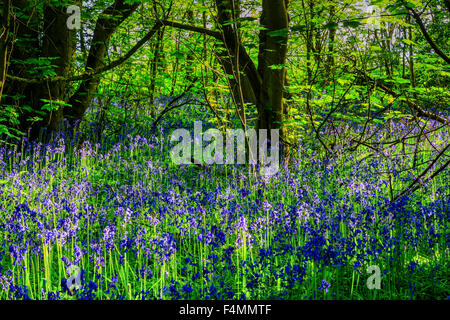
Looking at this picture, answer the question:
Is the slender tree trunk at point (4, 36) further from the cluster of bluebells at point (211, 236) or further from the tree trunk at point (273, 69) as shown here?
the tree trunk at point (273, 69)

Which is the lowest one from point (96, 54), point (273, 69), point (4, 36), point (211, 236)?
point (211, 236)

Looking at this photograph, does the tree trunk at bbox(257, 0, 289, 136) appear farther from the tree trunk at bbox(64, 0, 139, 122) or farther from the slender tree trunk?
the slender tree trunk

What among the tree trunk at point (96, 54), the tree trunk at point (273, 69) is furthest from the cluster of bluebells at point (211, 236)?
the tree trunk at point (96, 54)

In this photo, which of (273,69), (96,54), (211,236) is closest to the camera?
(211,236)

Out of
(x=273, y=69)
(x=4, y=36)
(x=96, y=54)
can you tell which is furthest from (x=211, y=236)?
(x=96, y=54)

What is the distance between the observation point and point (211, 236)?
300 centimetres

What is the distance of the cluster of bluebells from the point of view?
2.67 metres

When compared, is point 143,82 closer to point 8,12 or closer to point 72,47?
point 72,47

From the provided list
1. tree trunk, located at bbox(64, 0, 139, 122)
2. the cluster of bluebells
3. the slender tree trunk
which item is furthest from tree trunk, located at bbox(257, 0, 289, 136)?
the slender tree trunk

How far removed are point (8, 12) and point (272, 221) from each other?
462 cm

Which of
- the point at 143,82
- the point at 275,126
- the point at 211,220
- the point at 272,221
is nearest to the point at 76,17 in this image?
the point at 143,82

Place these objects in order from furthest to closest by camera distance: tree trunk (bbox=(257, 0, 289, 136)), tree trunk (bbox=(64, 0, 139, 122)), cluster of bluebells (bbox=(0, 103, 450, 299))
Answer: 1. tree trunk (bbox=(64, 0, 139, 122))
2. tree trunk (bbox=(257, 0, 289, 136))
3. cluster of bluebells (bbox=(0, 103, 450, 299))

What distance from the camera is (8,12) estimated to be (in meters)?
5.12

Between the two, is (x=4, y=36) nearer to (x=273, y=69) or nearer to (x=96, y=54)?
(x=96, y=54)
